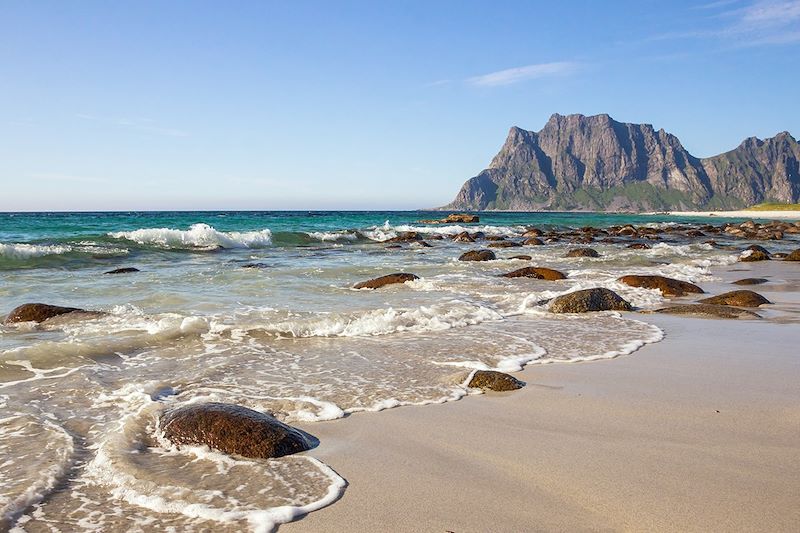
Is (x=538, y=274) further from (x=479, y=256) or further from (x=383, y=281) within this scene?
(x=479, y=256)

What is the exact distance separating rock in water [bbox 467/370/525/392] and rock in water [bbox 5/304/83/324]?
5.67 meters

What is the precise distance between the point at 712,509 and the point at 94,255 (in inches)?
781

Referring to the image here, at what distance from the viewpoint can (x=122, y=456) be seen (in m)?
3.46

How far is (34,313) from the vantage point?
24.9ft

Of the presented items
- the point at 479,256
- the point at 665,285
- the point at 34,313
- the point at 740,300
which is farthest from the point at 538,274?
the point at 34,313

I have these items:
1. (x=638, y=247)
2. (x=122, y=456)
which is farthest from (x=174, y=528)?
(x=638, y=247)

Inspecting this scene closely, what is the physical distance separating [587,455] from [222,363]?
3.67m

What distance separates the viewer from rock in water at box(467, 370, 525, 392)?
4941mm

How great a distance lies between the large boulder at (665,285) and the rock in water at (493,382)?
699cm

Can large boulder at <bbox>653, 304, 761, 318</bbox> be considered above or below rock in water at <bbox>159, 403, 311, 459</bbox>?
below

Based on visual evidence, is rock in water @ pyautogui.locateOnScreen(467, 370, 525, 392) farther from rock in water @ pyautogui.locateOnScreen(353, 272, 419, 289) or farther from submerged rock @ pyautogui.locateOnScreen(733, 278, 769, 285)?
submerged rock @ pyautogui.locateOnScreen(733, 278, 769, 285)

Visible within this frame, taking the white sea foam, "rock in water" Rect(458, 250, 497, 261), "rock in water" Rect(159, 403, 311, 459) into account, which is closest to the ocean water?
"rock in water" Rect(159, 403, 311, 459)

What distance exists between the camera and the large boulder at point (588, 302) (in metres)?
8.87

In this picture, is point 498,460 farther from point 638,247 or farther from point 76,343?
point 638,247
